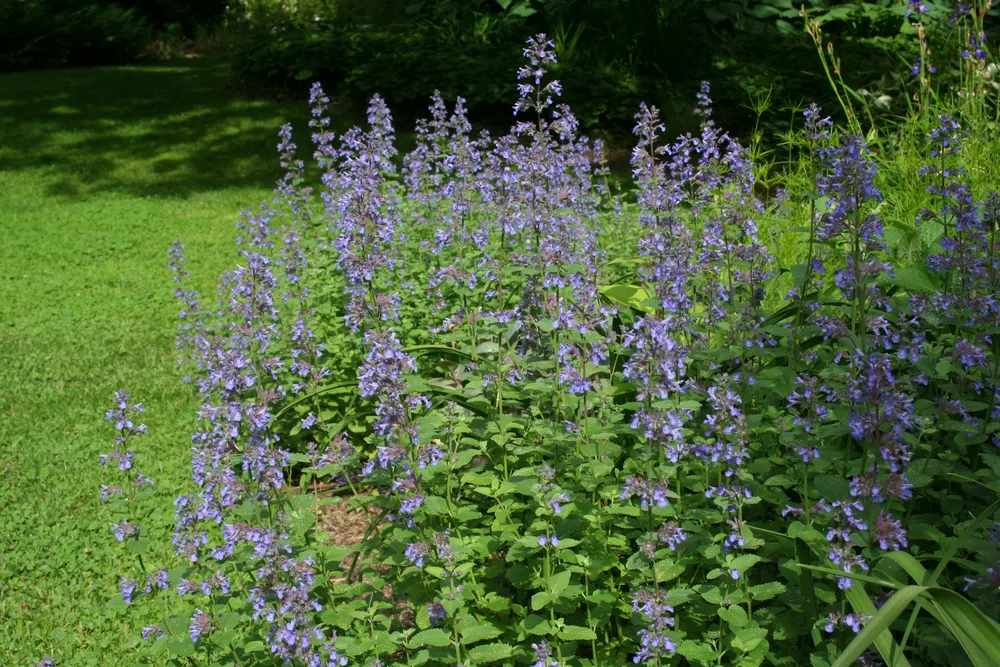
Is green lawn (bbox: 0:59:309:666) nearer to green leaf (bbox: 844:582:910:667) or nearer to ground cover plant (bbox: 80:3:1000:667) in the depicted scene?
ground cover plant (bbox: 80:3:1000:667)

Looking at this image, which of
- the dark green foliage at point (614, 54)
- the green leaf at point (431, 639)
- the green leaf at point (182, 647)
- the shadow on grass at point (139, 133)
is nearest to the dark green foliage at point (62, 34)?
the shadow on grass at point (139, 133)

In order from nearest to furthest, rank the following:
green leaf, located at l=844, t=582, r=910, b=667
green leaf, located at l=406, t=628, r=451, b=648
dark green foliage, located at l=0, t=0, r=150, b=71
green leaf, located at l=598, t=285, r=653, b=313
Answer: green leaf, located at l=844, t=582, r=910, b=667, green leaf, located at l=406, t=628, r=451, b=648, green leaf, located at l=598, t=285, r=653, b=313, dark green foliage, located at l=0, t=0, r=150, b=71

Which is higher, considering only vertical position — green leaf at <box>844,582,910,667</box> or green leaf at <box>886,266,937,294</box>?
green leaf at <box>886,266,937,294</box>

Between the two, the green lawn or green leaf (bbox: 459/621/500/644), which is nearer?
green leaf (bbox: 459/621/500/644)

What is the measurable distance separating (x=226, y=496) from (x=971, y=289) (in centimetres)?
239

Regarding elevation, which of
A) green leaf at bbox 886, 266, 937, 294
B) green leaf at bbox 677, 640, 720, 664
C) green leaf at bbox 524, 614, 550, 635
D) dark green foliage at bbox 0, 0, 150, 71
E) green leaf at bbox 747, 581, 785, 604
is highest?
dark green foliage at bbox 0, 0, 150, 71

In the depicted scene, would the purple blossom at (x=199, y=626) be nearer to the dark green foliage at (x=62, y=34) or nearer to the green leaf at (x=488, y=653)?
the green leaf at (x=488, y=653)

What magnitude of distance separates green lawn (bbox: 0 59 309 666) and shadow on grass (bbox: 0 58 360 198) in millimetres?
36

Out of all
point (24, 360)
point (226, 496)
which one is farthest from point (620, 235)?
point (24, 360)

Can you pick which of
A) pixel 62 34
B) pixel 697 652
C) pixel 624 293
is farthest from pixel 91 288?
pixel 62 34

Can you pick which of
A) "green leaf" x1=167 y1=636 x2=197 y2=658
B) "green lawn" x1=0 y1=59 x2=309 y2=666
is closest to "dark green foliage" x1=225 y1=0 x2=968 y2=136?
"green lawn" x1=0 y1=59 x2=309 y2=666

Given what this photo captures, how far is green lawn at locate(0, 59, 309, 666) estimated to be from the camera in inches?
154

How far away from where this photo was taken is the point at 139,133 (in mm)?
11945

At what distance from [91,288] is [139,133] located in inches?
205
